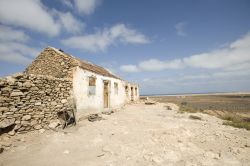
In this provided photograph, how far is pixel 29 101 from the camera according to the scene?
7.39 meters

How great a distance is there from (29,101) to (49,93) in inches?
42.8

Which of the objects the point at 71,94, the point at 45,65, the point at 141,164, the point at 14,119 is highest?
the point at 45,65

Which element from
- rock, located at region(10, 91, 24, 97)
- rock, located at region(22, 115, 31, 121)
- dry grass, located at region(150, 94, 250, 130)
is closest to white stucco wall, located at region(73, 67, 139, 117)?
rock, located at region(22, 115, 31, 121)

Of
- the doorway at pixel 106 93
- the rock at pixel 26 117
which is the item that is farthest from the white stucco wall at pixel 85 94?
the rock at pixel 26 117

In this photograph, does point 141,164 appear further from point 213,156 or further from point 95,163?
point 213,156

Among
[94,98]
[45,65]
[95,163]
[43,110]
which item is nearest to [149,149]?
[95,163]

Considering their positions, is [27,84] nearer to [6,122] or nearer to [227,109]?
[6,122]

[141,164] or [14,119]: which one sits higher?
[14,119]

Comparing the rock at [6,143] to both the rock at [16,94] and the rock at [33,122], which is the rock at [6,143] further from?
the rock at [16,94]

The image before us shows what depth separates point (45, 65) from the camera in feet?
38.7

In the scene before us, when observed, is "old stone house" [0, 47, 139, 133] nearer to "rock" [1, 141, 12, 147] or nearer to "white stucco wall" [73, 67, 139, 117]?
"white stucco wall" [73, 67, 139, 117]

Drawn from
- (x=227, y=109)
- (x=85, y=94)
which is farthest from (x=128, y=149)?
(x=227, y=109)

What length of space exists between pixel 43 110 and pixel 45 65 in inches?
191

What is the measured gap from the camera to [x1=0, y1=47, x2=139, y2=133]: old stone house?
677cm
